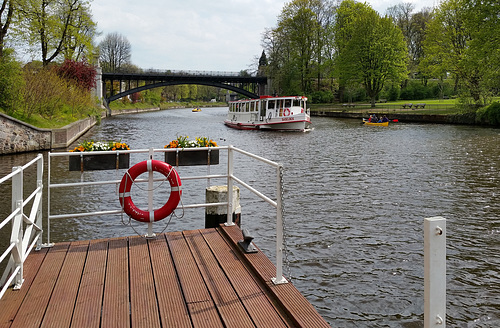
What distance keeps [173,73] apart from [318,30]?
76.1 feet

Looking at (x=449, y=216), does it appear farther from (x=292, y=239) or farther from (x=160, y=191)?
(x=160, y=191)

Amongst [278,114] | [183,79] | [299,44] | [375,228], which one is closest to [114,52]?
[183,79]

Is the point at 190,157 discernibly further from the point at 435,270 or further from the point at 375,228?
the point at 435,270

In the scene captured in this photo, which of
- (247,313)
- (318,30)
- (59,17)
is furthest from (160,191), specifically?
(318,30)

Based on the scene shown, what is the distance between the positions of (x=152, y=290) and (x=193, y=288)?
39cm

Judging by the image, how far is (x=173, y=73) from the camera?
7094 cm

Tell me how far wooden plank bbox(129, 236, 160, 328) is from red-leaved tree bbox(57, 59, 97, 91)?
112 feet

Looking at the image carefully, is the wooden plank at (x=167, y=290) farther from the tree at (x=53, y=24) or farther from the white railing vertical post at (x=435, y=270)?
the tree at (x=53, y=24)

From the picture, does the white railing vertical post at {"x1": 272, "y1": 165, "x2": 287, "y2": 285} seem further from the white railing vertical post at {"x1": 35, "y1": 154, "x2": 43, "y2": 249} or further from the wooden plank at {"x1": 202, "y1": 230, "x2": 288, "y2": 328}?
the white railing vertical post at {"x1": 35, "y1": 154, "x2": 43, "y2": 249}

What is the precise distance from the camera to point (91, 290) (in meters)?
4.28

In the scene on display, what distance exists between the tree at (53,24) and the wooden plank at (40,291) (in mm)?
25026

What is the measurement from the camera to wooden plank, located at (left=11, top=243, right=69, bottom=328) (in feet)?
12.0

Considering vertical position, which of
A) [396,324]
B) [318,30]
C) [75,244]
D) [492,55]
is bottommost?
[396,324]

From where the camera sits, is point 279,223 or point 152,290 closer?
point 279,223
